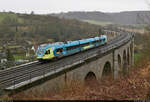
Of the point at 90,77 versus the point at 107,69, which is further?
the point at 107,69

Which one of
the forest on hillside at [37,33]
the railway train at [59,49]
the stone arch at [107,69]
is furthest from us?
the forest on hillside at [37,33]

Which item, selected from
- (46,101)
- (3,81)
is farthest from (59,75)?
(46,101)

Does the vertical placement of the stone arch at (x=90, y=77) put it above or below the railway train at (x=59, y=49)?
below

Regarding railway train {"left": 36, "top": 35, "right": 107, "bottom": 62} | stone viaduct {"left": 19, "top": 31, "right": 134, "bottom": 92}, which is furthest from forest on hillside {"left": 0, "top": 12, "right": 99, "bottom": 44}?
stone viaduct {"left": 19, "top": 31, "right": 134, "bottom": 92}

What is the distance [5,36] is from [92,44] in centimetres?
7320

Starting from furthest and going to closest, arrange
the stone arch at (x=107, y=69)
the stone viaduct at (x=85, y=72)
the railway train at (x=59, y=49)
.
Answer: the stone arch at (x=107, y=69) → the railway train at (x=59, y=49) → the stone viaduct at (x=85, y=72)

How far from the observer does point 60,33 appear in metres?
107

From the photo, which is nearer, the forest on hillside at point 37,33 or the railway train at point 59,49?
the railway train at point 59,49

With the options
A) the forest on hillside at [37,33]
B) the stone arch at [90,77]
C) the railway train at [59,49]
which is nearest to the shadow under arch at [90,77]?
the stone arch at [90,77]

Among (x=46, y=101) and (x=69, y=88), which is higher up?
(x=46, y=101)

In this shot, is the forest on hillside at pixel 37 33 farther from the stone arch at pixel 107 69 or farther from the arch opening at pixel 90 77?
the arch opening at pixel 90 77

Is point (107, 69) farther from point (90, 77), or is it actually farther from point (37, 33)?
point (37, 33)

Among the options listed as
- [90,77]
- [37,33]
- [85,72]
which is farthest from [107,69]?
[37,33]

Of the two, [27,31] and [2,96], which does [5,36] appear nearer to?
[27,31]
